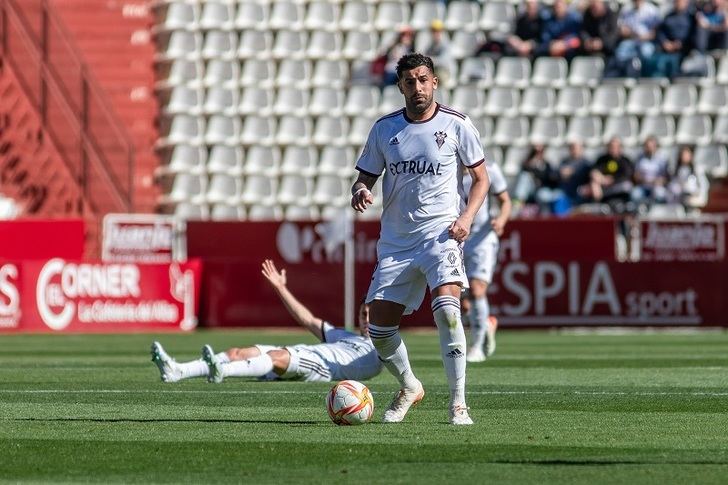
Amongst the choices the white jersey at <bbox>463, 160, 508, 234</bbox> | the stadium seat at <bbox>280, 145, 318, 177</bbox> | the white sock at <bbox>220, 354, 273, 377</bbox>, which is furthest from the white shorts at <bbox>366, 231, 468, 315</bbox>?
the stadium seat at <bbox>280, 145, 318, 177</bbox>

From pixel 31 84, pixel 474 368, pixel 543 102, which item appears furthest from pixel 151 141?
pixel 474 368

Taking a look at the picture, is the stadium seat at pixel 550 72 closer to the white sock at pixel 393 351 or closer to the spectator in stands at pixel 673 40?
the spectator in stands at pixel 673 40

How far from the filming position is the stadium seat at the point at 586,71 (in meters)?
28.3

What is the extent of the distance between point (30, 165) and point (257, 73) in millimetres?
4951

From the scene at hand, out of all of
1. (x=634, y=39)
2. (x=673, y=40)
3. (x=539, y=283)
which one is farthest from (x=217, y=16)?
(x=539, y=283)

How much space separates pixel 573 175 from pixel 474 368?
11.8 metres

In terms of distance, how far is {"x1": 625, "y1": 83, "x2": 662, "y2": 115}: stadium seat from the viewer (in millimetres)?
28125

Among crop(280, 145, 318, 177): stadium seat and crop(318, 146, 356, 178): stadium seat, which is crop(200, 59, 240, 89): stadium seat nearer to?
crop(280, 145, 318, 177): stadium seat

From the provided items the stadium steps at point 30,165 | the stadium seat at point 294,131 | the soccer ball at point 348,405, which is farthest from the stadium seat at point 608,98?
the soccer ball at point 348,405

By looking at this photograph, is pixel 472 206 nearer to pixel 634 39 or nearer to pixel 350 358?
pixel 350 358

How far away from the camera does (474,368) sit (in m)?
14.7

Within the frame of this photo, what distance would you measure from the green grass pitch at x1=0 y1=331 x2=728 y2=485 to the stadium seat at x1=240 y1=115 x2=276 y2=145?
13007 millimetres

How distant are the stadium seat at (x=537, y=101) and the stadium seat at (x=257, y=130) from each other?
4.59m

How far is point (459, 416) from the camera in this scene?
906 centimetres
